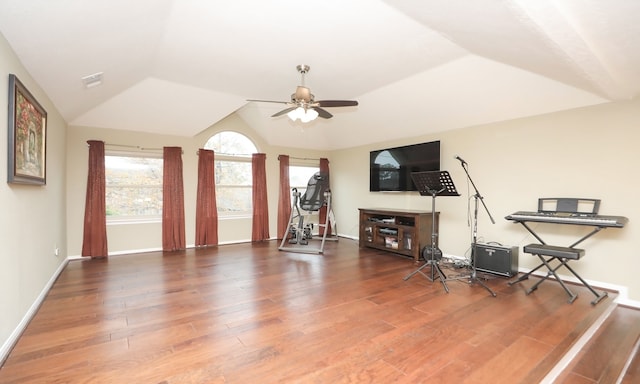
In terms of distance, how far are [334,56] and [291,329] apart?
9.91ft

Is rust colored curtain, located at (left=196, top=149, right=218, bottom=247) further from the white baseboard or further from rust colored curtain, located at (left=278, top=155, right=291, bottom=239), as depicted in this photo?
the white baseboard

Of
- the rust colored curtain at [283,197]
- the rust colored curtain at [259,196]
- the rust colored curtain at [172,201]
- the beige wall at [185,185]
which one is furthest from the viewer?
the rust colored curtain at [283,197]

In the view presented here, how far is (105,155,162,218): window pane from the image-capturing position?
5.23 m

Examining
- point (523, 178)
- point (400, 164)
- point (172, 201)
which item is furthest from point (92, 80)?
point (523, 178)

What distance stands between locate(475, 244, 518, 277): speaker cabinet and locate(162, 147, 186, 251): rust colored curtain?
17.0 ft

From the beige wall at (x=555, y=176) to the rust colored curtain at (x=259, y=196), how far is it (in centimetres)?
333

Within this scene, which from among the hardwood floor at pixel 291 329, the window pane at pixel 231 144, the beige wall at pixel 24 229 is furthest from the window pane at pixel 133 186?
the hardwood floor at pixel 291 329

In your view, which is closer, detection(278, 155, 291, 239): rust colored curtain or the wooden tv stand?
the wooden tv stand

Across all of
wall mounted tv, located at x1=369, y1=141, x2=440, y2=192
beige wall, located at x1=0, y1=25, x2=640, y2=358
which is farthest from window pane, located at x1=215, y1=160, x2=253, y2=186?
wall mounted tv, located at x1=369, y1=141, x2=440, y2=192

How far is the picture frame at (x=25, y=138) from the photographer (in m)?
2.08

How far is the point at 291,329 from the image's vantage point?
241cm

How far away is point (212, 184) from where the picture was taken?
5934 millimetres

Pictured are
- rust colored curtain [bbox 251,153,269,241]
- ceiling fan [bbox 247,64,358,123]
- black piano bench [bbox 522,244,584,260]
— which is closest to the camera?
black piano bench [bbox 522,244,584,260]

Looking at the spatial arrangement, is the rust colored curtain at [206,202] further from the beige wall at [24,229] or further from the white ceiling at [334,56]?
the beige wall at [24,229]
